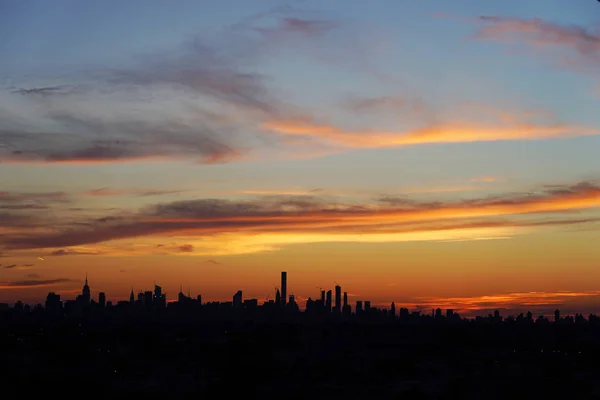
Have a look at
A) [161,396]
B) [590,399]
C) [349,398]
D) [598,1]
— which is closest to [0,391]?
[161,396]

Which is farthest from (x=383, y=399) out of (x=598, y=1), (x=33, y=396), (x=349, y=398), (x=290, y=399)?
(x=598, y=1)

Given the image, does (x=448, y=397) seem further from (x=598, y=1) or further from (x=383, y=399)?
(x=598, y=1)

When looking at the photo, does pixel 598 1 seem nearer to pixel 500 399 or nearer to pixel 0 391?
pixel 500 399

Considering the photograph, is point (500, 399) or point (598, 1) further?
point (500, 399)

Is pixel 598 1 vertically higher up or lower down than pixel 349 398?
higher up

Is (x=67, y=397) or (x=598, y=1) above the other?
(x=598, y=1)

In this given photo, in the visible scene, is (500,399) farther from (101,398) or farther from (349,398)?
(101,398)

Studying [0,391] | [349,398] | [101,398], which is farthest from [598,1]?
[0,391]
